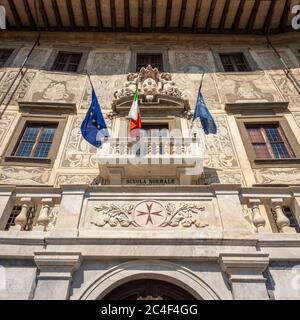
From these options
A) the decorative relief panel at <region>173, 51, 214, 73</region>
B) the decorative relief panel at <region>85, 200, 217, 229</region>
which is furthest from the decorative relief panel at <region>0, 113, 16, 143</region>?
the decorative relief panel at <region>173, 51, 214, 73</region>

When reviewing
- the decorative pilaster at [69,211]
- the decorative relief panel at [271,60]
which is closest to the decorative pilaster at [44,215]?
the decorative pilaster at [69,211]

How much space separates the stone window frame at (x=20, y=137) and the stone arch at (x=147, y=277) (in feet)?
14.1

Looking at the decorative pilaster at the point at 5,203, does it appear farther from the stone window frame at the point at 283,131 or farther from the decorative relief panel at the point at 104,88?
the stone window frame at the point at 283,131

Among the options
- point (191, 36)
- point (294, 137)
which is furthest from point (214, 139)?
point (191, 36)

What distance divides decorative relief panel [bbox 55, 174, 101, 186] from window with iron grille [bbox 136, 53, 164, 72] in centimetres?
674

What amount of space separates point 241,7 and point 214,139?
7827mm

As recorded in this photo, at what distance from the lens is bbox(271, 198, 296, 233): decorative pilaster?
18.2 feet

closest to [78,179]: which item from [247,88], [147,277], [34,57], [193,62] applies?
[147,277]

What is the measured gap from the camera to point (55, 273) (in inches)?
187

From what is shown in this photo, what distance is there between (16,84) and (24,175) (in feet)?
15.6

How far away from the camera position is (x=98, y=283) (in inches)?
188

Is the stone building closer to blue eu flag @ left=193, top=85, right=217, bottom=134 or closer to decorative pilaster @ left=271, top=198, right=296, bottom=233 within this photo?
decorative pilaster @ left=271, top=198, right=296, bottom=233

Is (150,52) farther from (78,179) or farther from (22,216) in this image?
(22,216)

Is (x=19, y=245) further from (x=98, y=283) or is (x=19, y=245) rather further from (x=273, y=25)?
(x=273, y=25)
